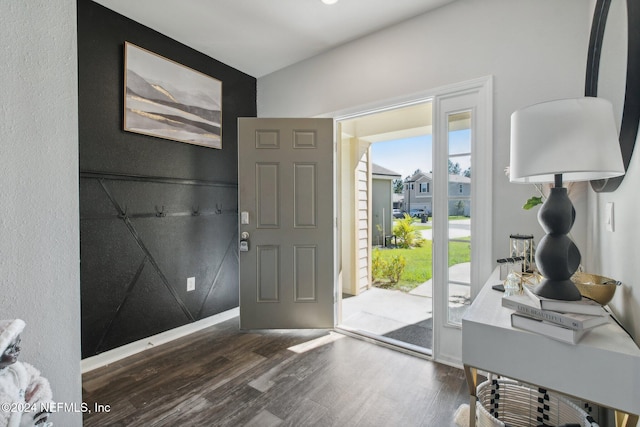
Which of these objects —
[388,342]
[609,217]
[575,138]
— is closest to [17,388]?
[575,138]

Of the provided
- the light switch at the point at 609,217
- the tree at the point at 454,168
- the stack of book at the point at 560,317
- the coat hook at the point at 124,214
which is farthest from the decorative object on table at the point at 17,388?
the tree at the point at 454,168

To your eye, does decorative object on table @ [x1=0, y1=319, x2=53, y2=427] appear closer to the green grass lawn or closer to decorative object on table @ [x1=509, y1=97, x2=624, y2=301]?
decorative object on table @ [x1=509, y1=97, x2=624, y2=301]

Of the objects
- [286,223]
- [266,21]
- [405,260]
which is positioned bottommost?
[405,260]

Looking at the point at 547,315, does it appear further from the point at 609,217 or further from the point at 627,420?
the point at 609,217

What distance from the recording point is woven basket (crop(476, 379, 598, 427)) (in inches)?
50.7

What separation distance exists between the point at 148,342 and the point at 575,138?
317 centimetres

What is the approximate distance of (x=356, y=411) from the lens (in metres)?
1.72

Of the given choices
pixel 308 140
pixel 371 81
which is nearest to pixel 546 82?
pixel 371 81

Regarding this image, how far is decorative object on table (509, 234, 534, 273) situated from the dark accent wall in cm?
267

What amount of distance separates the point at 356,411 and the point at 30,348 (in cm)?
160

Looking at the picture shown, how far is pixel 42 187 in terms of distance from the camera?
0.96m

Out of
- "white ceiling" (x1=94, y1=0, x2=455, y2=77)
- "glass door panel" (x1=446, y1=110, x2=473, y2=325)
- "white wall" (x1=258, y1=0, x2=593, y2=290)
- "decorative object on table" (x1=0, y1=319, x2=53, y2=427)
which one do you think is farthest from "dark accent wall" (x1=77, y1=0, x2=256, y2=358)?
"glass door panel" (x1=446, y1=110, x2=473, y2=325)

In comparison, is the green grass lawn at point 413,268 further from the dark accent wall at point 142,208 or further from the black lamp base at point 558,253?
the black lamp base at point 558,253

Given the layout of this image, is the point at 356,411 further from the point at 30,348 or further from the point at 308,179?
the point at 308,179
